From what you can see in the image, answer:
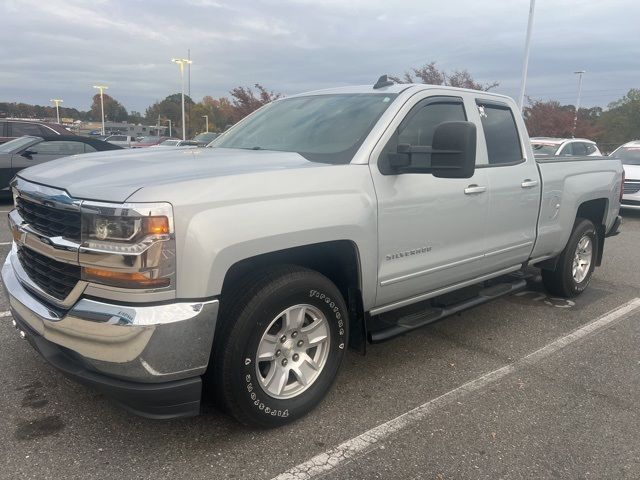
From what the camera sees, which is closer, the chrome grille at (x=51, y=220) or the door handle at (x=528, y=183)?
the chrome grille at (x=51, y=220)

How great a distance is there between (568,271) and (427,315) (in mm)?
2381

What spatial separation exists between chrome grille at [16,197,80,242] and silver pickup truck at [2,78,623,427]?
0.01 meters

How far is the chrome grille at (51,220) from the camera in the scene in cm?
242

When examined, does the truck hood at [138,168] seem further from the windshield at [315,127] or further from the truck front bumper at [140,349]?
the truck front bumper at [140,349]

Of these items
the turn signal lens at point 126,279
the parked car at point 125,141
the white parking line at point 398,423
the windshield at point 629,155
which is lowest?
the parked car at point 125,141

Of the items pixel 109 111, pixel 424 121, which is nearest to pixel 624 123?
pixel 424 121

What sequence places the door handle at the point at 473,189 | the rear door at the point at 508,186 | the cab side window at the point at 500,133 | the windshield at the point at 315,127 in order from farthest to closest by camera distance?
the cab side window at the point at 500,133 < the rear door at the point at 508,186 < the door handle at the point at 473,189 < the windshield at the point at 315,127

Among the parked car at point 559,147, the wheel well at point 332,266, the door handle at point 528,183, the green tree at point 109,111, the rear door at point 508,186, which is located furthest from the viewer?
the green tree at point 109,111

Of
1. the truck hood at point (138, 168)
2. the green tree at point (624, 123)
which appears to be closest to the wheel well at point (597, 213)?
the truck hood at point (138, 168)

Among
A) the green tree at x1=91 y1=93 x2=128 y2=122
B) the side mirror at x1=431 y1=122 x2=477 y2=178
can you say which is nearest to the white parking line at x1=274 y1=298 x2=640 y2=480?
the side mirror at x1=431 y1=122 x2=477 y2=178

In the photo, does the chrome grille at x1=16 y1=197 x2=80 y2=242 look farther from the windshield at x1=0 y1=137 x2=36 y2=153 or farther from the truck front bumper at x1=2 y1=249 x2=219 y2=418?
the windshield at x1=0 y1=137 x2=36 y2=153

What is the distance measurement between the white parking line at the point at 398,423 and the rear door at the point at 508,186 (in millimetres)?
775

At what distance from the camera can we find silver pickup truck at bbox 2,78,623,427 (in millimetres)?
2338

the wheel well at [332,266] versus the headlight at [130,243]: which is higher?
the headlight at [130,243]
